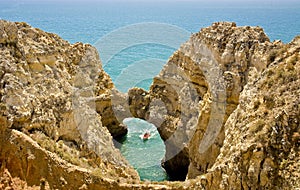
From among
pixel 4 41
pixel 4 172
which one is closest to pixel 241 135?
pixel 4 172

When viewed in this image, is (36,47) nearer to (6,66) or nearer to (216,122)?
(6,66)

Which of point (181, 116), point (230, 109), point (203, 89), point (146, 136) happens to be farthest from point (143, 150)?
point (230, 109)

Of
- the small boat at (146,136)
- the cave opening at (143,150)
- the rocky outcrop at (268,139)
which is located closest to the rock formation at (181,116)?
the rocky outcrop at (268,139)

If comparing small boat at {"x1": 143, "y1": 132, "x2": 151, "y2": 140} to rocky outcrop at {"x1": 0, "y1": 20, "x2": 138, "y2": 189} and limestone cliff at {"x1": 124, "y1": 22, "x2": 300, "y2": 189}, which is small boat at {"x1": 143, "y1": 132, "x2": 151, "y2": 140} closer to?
limestone cliff at {"x1": 124, "y1": 22, "x2": 300, "y2": 189}

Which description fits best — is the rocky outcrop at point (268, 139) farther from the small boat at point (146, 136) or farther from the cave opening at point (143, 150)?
the small boat at point (146, 136)

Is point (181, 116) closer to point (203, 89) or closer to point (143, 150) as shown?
point (203, 89)
